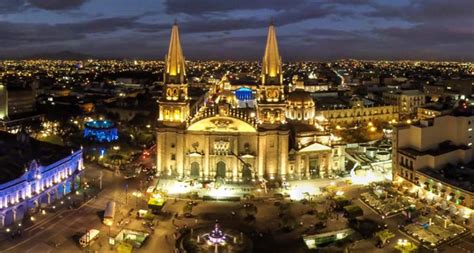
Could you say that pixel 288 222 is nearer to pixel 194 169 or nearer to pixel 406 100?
pixel 194 169

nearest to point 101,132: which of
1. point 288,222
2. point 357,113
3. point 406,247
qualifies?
point 357,113

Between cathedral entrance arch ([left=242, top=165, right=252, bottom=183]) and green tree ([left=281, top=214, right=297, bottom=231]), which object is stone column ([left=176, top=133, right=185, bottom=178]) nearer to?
cathedral entrance arch ([left=242, top=165, right=252, bottom=183])

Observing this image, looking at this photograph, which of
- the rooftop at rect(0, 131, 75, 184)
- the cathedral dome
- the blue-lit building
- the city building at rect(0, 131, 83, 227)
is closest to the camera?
the city building at rect(0, 131, 83, 227)

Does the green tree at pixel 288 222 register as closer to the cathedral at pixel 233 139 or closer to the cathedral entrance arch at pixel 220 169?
the cathedral at pixel 233 139

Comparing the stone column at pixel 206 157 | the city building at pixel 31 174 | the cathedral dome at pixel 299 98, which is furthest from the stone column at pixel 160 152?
the cathedral dome at pixel 299 98

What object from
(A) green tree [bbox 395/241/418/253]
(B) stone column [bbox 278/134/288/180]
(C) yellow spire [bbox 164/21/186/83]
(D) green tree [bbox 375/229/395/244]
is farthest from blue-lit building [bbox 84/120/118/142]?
(A) green tree [bbox 395/241/418/253]

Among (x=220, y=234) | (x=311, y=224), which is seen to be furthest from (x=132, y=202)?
(x=311, y=224)
